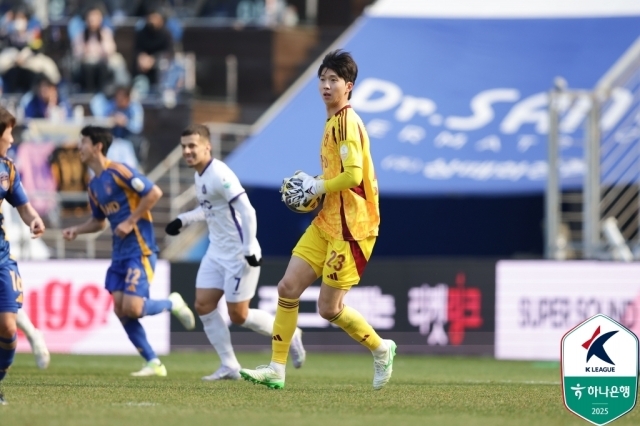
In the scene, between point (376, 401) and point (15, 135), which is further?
point (15, 135)

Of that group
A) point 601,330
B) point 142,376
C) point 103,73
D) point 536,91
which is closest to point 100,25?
point 103,73

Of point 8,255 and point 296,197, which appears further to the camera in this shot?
point 296,197

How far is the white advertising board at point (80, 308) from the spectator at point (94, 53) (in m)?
6.75

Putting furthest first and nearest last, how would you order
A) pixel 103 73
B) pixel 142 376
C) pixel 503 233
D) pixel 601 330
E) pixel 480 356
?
pixel 103 73 < pixel 503 233 < pixel 480 356 < pixel 142 376 < pixel 601 330

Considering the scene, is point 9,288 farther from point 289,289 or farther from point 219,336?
point 219,336

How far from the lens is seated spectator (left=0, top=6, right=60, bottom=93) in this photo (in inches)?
921

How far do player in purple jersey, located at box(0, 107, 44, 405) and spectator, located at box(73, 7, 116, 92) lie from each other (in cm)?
1353

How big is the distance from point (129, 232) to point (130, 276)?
1.35 ft

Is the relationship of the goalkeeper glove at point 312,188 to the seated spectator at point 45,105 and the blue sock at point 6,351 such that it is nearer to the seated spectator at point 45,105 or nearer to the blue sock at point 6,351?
the blue sock at point 6,351

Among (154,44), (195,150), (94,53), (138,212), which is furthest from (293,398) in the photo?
(94,53)

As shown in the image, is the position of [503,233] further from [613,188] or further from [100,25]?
[100,25]

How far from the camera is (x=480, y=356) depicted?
54.1 ft

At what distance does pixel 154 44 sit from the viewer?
23141 millimetres

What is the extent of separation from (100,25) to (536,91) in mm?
8238
